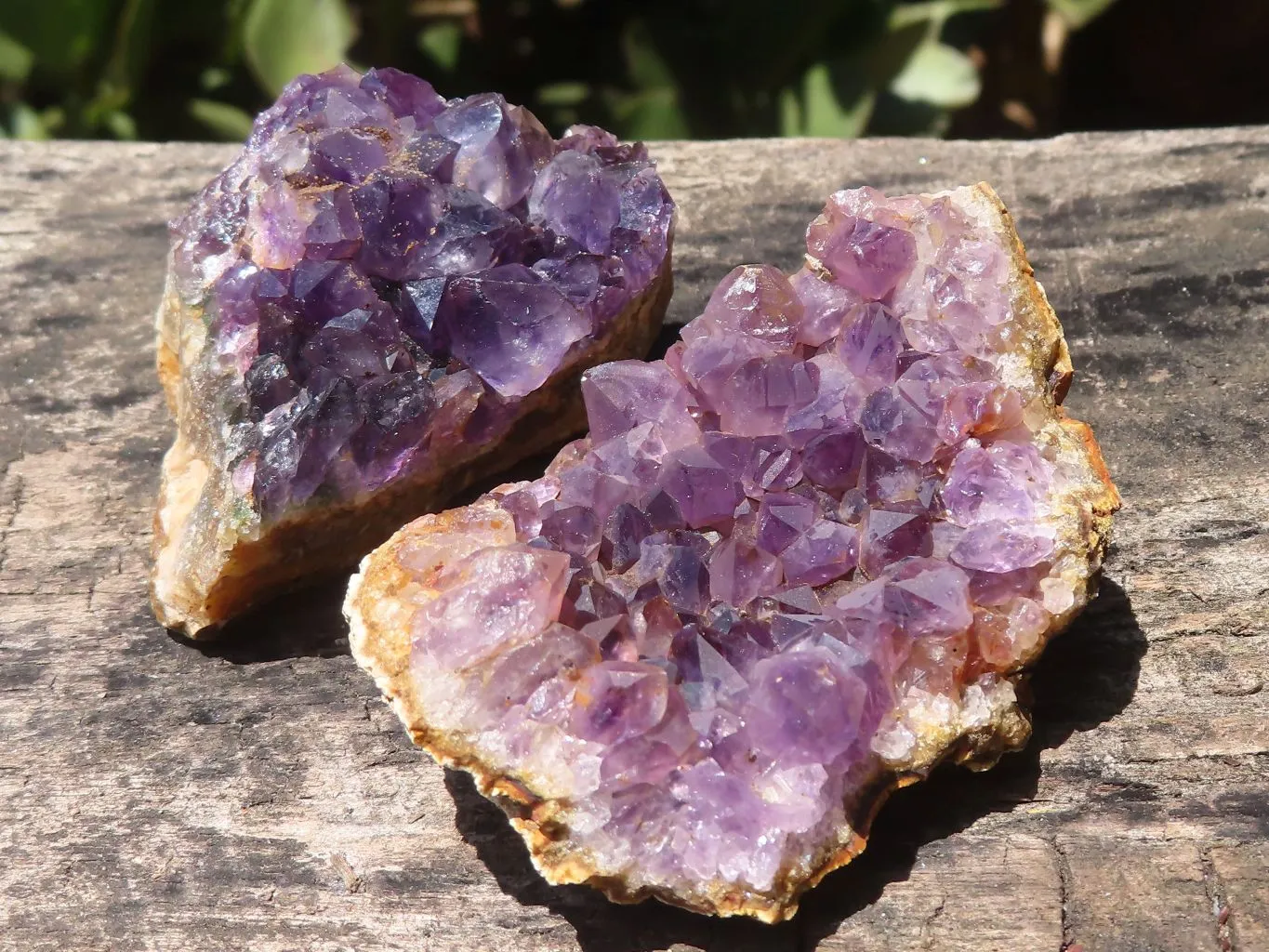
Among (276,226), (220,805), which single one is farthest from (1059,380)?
(220,805)

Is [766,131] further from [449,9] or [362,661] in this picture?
[362,661]

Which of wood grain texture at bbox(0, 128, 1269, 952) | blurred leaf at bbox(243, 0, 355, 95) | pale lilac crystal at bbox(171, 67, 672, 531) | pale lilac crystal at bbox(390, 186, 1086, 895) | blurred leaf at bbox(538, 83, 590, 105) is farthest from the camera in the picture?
blurred leaf at bbox(538, 83, 590, 105)

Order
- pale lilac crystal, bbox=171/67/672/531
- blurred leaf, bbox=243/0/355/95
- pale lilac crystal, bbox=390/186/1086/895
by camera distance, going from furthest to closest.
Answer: blurred leaf, bbox=243/0/355/95
pale lilac crystal, bbox=171/67/672/531
pale lilac crystal, bbox=390/186/1086/895

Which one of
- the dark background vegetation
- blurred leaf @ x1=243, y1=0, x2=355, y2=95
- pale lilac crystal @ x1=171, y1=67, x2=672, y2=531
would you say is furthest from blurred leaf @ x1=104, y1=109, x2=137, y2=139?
pale lilac crystal @ x1=171, y1=67, x2=672, y2=531

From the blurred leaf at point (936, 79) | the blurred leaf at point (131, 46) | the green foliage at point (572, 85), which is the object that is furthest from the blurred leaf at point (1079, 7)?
the blurred leaf at point (131, 46)

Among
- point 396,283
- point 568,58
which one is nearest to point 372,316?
point 396,283

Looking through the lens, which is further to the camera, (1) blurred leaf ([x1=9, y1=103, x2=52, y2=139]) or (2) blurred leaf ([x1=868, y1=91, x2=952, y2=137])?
(1) blurred leaf ([x1=9, y1=103, x2=52, y2=139])

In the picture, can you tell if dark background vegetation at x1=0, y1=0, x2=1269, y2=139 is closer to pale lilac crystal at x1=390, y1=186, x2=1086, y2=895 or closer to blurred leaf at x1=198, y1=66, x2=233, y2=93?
blurred leaf at x1=198, y1=66, x2=233, y2=93
